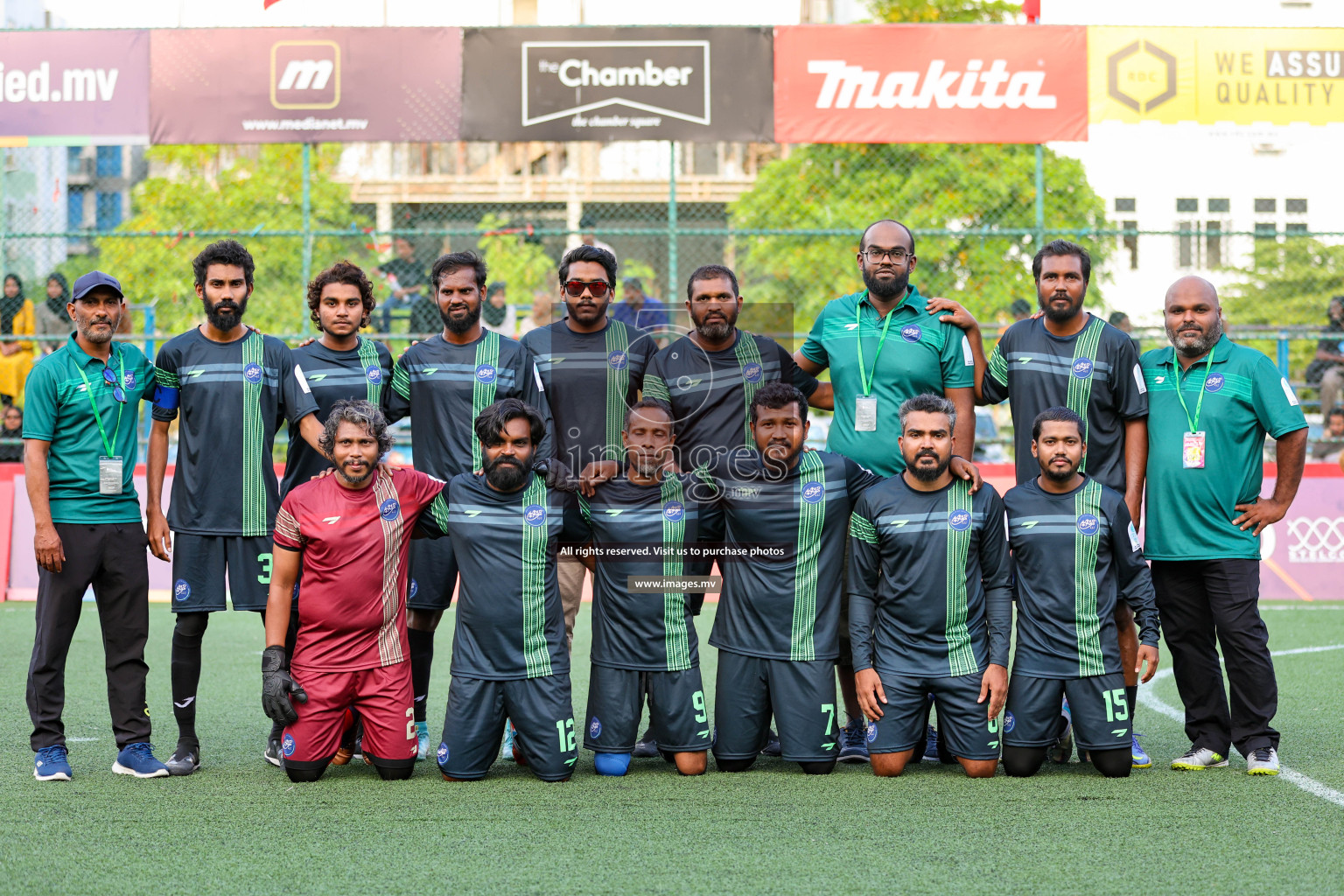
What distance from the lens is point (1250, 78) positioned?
42.3 ft

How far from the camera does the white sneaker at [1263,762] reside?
561cm

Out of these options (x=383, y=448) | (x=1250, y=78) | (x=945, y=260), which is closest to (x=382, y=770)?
(x=383, y=448)

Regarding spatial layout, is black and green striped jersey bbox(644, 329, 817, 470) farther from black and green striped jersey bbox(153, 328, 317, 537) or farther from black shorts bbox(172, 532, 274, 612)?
black shorts bbox(172, 532, 274, 612)

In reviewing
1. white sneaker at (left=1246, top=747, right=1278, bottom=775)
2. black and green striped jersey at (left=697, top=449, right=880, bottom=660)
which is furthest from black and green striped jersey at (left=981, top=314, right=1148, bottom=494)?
white sneaker at (left=1246, top=747, right=1278, bottom=775)

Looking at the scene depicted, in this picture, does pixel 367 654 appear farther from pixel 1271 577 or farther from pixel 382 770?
pixel 1271 577

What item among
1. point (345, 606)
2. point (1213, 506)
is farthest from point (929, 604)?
point (345, 606)

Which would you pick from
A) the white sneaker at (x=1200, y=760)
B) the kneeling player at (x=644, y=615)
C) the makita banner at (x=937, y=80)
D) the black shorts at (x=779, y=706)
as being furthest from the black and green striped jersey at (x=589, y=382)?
the makita banner at (x=937, y=80)

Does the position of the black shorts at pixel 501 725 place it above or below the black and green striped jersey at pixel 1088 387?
below

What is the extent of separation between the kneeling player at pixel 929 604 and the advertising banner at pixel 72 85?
31.6 feet

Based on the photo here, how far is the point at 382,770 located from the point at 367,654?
0.48 meters

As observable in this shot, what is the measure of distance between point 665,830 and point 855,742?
5.10 feet

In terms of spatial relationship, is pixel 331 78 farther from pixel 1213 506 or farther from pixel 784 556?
pixel 1213 506

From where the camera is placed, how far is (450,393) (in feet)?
19.6

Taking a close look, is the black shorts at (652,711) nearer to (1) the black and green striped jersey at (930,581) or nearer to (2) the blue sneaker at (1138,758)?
(1) the black and green striped jersey at (930,581)
